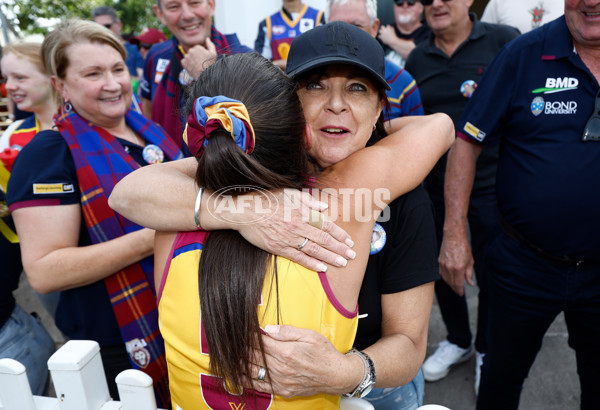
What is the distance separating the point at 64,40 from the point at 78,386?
4.62ft

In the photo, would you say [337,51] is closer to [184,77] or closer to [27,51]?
[184,77]

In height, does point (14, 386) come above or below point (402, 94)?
below

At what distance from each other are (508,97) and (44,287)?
2054 mm

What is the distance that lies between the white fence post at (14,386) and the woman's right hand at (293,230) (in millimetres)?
817

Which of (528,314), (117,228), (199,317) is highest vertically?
(117,228)

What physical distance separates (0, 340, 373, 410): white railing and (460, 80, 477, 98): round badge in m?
2.32

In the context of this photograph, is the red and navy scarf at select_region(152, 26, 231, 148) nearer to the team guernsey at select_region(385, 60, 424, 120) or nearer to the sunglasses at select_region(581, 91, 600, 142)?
the team guernsey at select_region(385, 60, 424, 120)

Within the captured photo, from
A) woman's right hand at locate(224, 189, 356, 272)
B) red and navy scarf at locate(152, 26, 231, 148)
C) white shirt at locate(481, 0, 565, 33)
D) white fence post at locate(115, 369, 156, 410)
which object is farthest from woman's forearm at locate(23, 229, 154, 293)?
white shirt at locate(481, 0, 565, 33)

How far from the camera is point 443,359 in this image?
3008 millimetres

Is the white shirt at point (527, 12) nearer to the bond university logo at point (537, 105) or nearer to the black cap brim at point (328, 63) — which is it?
the bond university logo at point (537, 105)

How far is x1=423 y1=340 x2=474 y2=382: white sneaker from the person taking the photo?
2953 millimetres

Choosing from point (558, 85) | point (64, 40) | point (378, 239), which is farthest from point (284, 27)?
point (378, 239)

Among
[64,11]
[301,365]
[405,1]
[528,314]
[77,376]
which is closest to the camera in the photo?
[301,365]

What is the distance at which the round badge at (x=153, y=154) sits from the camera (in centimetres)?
203
